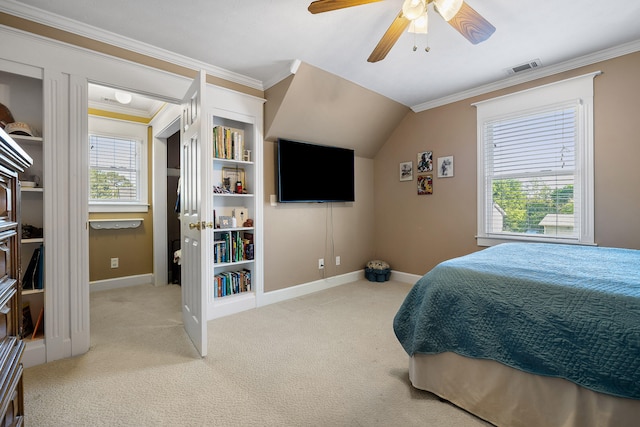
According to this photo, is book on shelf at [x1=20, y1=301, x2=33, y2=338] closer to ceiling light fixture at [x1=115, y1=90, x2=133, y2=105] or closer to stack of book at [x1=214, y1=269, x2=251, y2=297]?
stack of book at [x1=214, y1=269, x2=251, y2=297]

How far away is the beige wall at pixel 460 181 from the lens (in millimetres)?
2516

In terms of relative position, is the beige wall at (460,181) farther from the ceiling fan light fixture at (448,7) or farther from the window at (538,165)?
the ceiling fan light fixture at (448,7)

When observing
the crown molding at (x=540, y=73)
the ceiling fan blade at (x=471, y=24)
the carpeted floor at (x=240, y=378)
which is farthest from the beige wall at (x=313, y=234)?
the ceiling fan blade at (x=471, y=24)

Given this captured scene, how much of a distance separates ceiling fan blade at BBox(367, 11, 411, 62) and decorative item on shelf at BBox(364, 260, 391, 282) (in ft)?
9.08

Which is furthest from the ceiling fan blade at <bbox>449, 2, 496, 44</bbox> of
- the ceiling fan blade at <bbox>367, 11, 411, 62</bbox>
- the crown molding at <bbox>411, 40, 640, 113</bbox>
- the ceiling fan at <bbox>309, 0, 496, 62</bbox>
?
the crown molding at <bbox>411, 40, 640, 113</bbox>

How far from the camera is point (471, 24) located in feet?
5.71

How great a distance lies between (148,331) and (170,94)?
2076 millimetres

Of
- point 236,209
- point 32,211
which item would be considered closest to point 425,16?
point 236,209

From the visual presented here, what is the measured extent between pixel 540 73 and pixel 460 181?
129 centimetres

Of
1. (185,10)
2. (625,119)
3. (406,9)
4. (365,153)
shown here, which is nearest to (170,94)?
(185,10)

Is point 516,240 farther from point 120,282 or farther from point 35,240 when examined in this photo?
point 120,282

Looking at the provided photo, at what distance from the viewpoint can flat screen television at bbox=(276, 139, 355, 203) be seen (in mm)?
3332

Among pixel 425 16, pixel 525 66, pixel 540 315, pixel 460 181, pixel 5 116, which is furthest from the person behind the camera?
pixel 460 181

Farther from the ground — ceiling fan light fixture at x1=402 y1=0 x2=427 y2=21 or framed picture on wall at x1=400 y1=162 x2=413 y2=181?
ceiling fan light fixture at x1=402 y1=0 x2=427 y2=21
